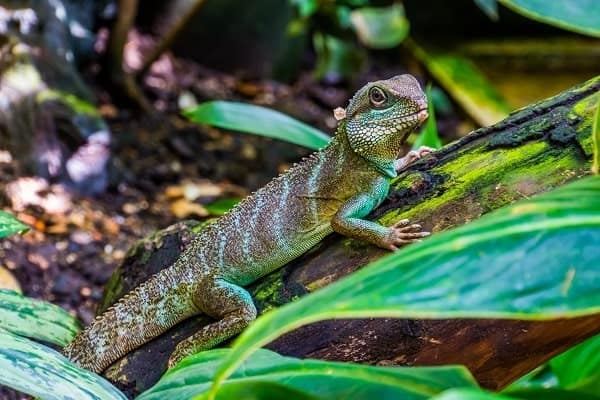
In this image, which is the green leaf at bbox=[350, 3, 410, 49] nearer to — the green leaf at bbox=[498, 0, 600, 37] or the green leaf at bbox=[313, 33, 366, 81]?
the green leaf at bbox=[313, 33, 366, 81]

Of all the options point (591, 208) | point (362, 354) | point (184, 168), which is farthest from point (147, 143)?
point (591, 208)

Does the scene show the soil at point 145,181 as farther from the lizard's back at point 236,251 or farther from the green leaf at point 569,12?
the green leaf at point 569,12

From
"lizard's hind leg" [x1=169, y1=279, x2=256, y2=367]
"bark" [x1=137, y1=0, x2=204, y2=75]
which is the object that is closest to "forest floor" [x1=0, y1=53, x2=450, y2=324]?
"bark" [x1=137, y1=0, x2=204, y2=75]

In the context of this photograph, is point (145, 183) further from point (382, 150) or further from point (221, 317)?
point (382, 150)

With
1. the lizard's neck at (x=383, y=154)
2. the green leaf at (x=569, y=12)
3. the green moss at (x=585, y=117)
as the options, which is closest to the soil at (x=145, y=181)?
the lizard's neck at (x=383, y=154)

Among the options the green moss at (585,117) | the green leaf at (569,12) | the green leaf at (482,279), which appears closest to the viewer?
the green leaf at (482,279)

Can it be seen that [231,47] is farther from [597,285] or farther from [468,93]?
[597,285]
